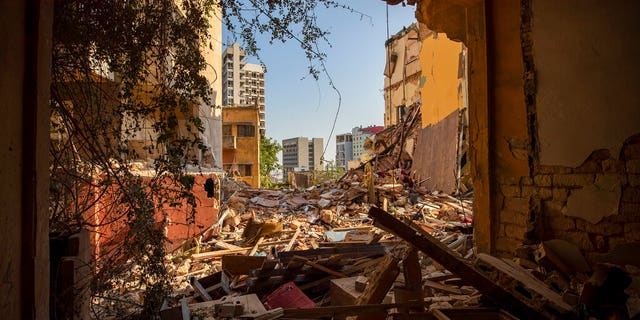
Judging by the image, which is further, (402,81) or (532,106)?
(402,81)

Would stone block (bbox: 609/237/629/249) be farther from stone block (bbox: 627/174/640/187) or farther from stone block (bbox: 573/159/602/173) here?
stone block (bbox: 573/159/602/173)

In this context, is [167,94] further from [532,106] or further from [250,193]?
[250,193]

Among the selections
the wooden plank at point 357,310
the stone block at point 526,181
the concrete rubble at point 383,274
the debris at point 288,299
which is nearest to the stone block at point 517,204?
the stone block at point 526,181

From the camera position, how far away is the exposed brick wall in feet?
10.5

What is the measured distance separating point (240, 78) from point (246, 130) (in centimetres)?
703

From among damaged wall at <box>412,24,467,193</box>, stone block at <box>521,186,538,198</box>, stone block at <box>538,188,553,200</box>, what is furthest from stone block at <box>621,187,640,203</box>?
damaged wall at <box>412,24,467,193</box>

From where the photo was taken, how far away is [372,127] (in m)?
43.7

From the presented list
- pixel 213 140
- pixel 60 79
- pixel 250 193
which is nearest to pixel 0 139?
pixel 60 79

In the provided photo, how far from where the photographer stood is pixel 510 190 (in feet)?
13.9

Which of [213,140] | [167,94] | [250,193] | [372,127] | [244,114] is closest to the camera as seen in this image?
[167,94]

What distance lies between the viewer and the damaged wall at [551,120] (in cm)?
324

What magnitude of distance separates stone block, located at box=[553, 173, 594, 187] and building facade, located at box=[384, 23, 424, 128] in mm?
17039

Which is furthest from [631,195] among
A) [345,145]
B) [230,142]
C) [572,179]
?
[345,145]

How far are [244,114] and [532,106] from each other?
26.1 metres
